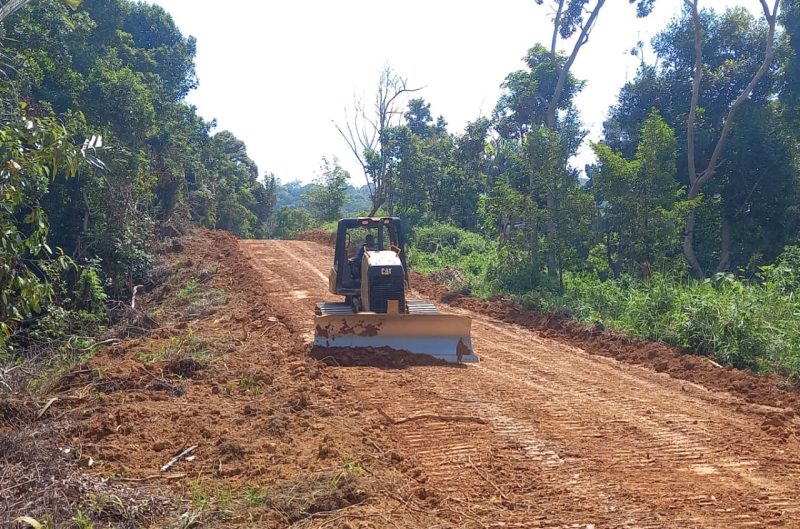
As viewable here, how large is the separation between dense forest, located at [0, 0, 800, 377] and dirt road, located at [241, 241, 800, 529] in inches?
114

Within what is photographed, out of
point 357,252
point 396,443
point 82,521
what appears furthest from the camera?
point 357,252

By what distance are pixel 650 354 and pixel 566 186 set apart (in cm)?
654

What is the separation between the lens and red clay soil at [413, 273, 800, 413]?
811 cm

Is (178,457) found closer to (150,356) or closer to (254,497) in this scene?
(254,497)

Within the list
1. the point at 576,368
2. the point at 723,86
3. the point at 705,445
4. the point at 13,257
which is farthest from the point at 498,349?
the point at 723,86

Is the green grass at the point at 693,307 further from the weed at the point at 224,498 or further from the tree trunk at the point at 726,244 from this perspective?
the weed at the point at 224,498

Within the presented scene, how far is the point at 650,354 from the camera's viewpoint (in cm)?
1015

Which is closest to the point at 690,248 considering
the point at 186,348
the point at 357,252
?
the point at 357,252

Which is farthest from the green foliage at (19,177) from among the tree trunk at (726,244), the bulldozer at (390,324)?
the tree trunk at (726,244)

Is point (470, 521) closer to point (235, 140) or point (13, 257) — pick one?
point (13, 257)

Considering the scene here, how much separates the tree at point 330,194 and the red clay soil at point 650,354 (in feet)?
78.2

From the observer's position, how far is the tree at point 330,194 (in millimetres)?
38906

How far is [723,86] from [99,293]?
61.9 ft

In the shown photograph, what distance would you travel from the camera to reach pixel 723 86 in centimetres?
2022
